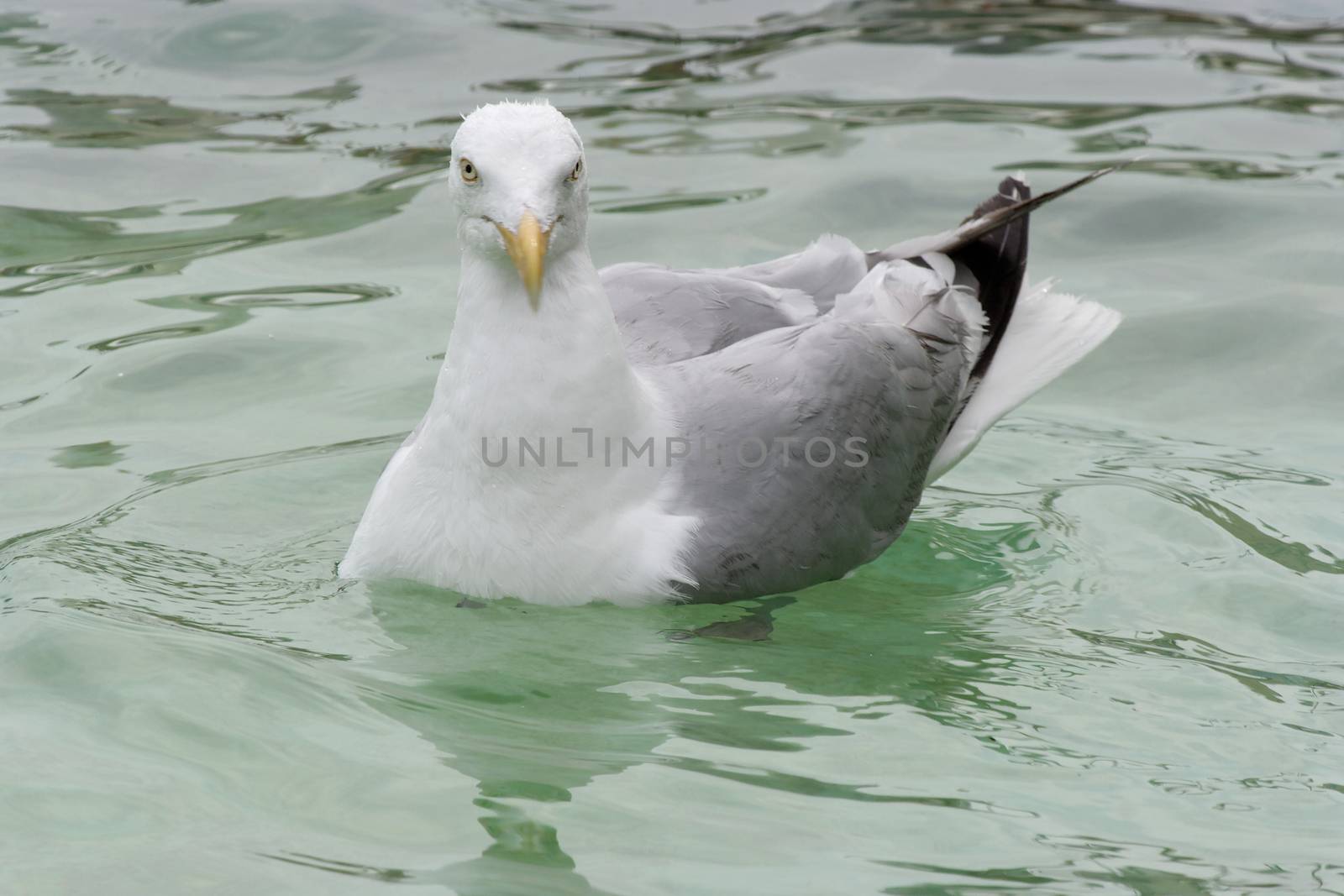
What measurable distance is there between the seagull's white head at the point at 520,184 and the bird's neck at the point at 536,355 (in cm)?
9

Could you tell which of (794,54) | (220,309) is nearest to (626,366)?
(220,309)

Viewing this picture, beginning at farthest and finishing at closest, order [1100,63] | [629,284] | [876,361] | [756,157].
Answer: [1100,63]
[756,157]
[629,284]
[876,361]

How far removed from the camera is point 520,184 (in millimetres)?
4750

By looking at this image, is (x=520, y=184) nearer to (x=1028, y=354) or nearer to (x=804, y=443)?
(x=804, y=443)

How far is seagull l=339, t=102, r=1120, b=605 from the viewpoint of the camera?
4.94m

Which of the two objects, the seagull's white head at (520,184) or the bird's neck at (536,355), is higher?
the seagull's white head at (520,184)

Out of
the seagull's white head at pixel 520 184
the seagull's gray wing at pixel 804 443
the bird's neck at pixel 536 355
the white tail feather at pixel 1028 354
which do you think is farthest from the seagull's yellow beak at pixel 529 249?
the white tail feather at pixel 1028 354

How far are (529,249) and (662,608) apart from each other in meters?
1.12

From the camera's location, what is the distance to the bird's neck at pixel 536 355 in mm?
5027

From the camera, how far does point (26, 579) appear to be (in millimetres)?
5371

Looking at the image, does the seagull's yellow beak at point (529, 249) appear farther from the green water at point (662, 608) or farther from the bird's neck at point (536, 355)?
the green water at point (662, 608)

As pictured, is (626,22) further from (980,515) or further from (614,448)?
(614,448)

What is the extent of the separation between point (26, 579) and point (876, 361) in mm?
2590

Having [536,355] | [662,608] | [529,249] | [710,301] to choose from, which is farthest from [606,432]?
[710,301]
